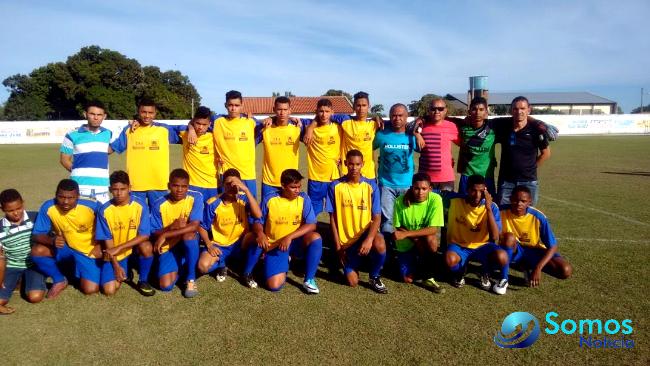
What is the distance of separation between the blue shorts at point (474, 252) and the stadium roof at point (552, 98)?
71.7 metres

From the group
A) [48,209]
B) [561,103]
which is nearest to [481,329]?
[48,209]

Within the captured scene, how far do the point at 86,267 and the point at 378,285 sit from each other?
9.95 ft

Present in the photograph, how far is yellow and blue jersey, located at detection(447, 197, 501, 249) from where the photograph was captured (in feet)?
15.1

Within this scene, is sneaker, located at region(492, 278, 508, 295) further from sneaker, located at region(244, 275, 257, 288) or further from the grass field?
sneaker, located at region(244, 275, 257, 288)

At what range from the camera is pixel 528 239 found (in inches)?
185

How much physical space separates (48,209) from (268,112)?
53.4m

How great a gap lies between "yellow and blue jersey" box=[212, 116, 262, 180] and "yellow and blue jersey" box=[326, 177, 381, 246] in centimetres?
137

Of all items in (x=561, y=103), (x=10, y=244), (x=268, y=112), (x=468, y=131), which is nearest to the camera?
(x=10, y=244)


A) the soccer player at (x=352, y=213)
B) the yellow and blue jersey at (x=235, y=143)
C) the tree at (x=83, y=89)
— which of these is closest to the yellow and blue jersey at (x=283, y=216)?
the soccer player at (x=352, y=213)

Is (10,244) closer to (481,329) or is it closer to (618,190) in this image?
(481,329)

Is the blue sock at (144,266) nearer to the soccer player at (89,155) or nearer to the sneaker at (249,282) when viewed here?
the sneaker at (249,282)

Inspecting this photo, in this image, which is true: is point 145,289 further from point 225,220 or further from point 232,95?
point 232,95

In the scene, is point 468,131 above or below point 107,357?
above

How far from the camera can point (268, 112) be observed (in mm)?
56562
